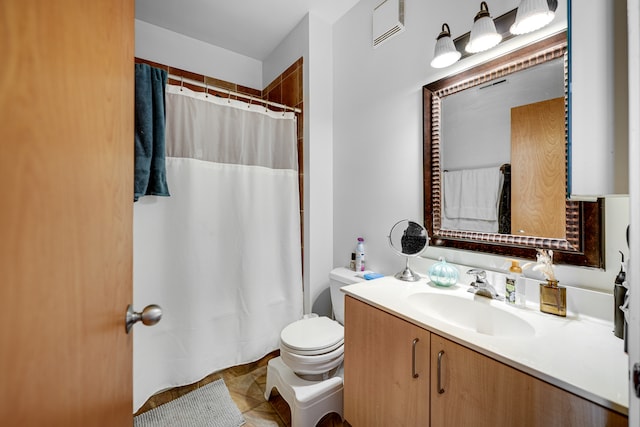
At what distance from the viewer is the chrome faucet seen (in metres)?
1.10

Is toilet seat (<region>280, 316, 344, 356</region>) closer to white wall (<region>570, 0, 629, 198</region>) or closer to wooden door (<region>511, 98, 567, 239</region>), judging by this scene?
wooden door (<region>511, 98, 567, 239</region>)

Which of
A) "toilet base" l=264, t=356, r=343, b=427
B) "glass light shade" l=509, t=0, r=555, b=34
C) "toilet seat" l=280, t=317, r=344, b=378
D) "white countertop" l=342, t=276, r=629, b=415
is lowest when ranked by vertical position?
"toilet base" l=264, t=356, r=343, b=427

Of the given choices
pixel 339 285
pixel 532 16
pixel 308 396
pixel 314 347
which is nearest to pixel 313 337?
pixel 314 347

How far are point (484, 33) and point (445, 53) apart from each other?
0.17 m

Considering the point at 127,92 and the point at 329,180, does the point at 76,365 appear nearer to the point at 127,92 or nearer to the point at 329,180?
the point at 127,92

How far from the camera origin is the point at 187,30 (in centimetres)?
212

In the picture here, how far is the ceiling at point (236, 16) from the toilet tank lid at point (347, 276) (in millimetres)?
1823

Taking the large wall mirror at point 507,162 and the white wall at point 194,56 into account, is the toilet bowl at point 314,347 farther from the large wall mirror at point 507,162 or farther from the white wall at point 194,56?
the white wall at point 194,56

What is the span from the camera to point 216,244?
176 centimetres

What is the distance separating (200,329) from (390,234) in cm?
131

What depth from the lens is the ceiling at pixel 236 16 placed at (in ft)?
6.11

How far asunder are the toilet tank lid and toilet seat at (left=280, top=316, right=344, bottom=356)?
0.85ft

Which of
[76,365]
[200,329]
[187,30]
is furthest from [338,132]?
[76,365]

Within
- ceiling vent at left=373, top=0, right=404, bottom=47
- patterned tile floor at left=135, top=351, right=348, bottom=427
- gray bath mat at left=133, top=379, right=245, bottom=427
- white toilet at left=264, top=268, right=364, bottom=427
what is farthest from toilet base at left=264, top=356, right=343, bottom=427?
ceiling vent at left=373, top=0, right=404, bottom=47
